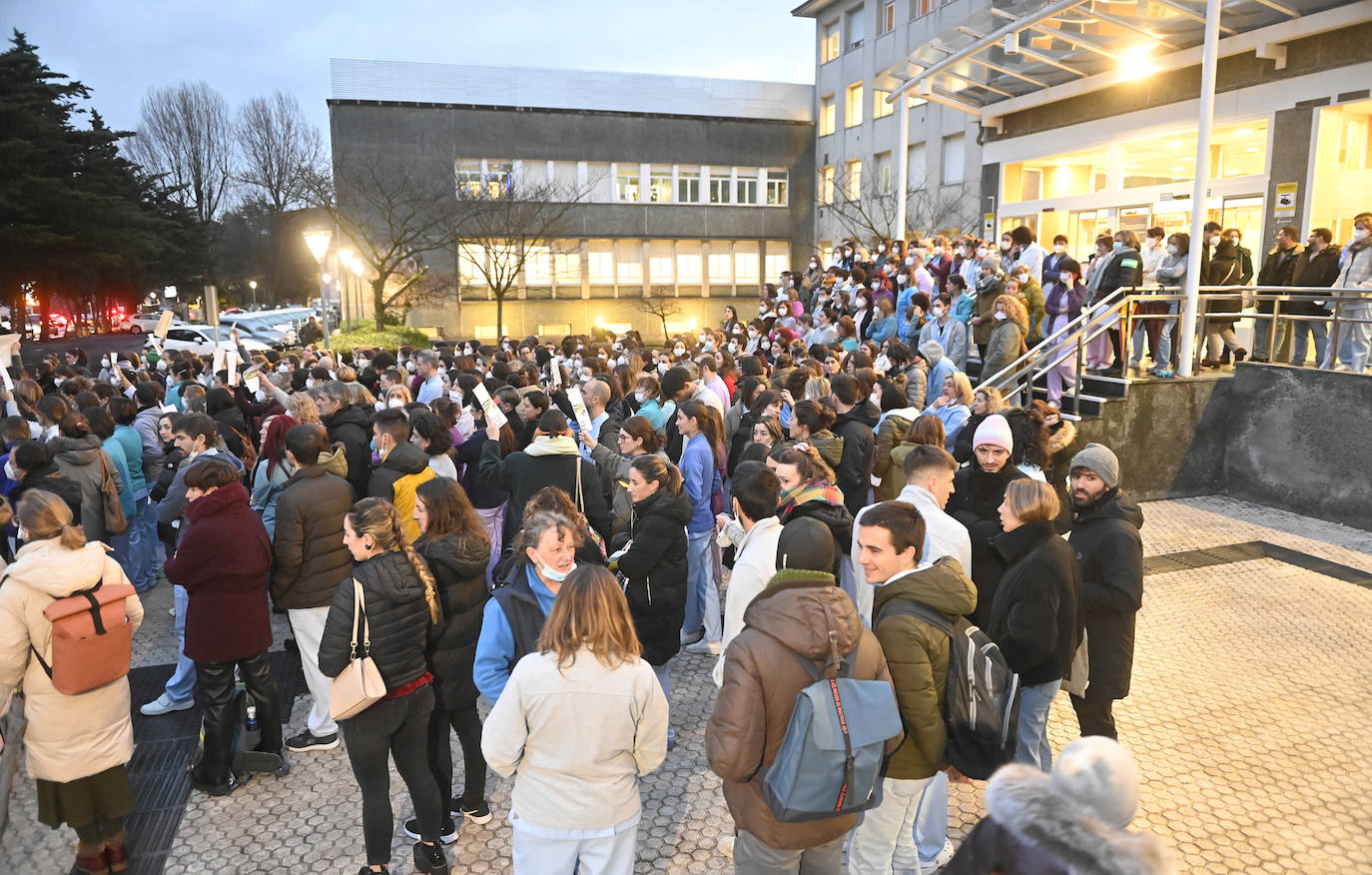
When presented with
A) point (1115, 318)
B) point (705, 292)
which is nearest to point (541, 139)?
point (705, 292)

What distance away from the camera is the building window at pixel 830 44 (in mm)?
37275

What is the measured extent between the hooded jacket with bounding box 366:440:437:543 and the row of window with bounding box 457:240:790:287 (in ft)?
111

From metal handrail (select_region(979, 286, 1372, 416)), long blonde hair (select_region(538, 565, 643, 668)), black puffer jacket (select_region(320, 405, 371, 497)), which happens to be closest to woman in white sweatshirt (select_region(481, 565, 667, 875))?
long blonde hair (select_region(538, 565, 643, 668))

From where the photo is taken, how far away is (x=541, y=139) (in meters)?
39.0

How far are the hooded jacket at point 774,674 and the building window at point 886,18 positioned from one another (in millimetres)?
34734

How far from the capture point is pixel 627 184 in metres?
40.9

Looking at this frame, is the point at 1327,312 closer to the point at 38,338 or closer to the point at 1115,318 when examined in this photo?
the point at 1115,318

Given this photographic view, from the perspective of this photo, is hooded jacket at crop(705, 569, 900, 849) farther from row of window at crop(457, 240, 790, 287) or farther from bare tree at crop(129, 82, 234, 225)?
bare tree at crop(129, 82, 234, 225)

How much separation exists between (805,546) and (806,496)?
424 mm

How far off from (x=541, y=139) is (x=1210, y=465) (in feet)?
111

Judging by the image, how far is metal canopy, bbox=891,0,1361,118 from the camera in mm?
13906

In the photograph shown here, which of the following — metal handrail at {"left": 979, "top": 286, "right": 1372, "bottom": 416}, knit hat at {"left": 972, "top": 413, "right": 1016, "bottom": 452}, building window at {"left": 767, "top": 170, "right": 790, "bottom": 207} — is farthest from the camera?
building window at {"left": 767, "top": 170, "right": 790, "bottom": 207}

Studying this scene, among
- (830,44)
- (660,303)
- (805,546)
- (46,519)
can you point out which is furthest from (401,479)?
(830,44)

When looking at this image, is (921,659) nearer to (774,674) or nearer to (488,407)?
(774,674)
